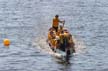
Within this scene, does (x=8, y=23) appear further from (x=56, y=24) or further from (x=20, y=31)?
(x=56, y=24)

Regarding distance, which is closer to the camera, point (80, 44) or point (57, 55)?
point (57, 55)

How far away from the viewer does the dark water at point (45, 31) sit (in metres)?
38.1

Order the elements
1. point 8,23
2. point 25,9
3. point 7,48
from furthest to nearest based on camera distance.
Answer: point 25,9
point 8,23
point 7,48

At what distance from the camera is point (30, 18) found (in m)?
52.5

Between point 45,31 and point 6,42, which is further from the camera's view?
point 45,31

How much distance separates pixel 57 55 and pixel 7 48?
16.4 feet

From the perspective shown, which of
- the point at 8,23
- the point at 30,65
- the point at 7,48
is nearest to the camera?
the point at 30,65

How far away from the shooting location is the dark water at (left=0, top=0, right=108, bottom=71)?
38.1 m

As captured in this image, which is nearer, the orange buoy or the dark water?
the dark water

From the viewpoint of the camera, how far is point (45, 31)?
4678cm

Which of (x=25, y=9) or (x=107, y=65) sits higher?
(x=25, y=9)

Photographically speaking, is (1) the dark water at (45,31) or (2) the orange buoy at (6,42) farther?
(2) the orange buoy at (6,42)

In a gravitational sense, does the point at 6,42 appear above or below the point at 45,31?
below

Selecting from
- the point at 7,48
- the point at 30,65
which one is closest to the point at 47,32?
the point at 7,48
